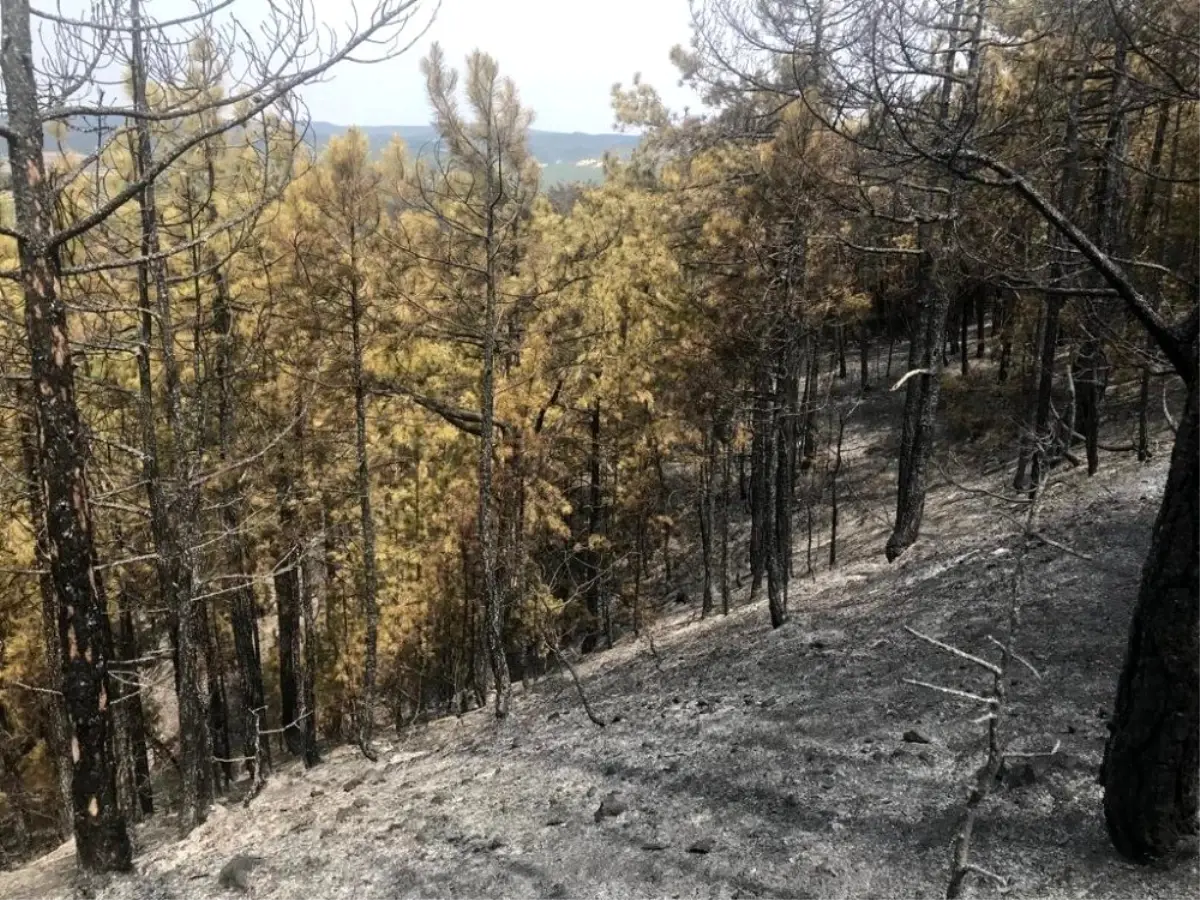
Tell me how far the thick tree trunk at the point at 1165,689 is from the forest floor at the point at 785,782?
1.05ft

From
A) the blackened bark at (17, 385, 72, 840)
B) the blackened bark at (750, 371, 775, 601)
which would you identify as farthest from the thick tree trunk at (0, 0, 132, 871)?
the blackened bark at (750, 371, 775, 601)

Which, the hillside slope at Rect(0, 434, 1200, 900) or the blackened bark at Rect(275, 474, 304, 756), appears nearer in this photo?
the hillside slope at Rect(0, 434, 1200, 900)

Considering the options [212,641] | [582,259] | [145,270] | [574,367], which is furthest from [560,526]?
[145,270]

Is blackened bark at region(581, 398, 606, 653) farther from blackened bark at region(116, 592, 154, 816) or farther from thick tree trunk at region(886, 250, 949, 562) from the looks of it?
blackened bark at region(116, 592, 154, 816)

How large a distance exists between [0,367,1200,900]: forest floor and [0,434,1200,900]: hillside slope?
26 mm

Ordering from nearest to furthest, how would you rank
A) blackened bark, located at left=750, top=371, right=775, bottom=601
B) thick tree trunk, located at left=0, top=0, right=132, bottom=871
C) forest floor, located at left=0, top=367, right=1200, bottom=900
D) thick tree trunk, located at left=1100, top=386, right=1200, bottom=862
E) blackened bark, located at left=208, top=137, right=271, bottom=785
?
thick tree trunk, located at left=1100, top=386, right=1200, bottom=862, thick tree trunk, located at left=0, top=0, right=132, bottom=871, forest floor, located at left=0, top=367, right=1200, bottom=900, blackened bark, located at left=208, top=137, right=271, bottom=785, blackened bark, located at left=750, top=371, right=775, bottom=601

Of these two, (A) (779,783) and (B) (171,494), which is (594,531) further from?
(A) (779,783)

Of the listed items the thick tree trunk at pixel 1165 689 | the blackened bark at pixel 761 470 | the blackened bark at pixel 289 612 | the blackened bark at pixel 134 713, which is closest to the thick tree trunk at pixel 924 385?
the blackened bark at pixel 761 470

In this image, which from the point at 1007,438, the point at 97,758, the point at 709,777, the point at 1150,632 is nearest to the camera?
the point at 1150,632

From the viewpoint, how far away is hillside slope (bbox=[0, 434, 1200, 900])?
5.06 metres

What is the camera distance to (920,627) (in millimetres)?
9352

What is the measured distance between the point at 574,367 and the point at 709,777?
33.8ft

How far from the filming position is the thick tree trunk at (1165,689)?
3.84m

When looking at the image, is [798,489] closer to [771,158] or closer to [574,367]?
[574,367]
